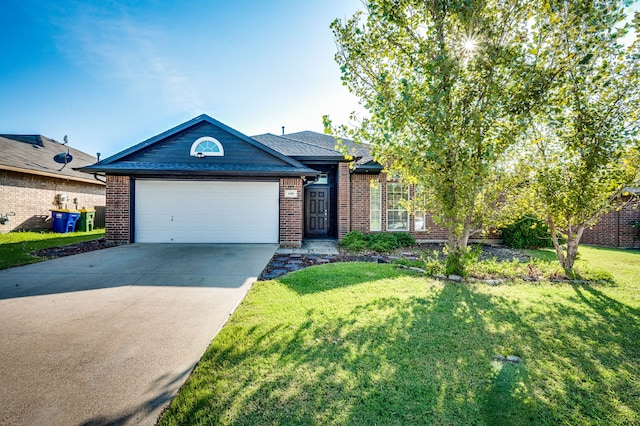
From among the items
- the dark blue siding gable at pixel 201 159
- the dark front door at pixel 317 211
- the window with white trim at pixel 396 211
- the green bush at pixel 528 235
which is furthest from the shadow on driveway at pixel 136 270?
the green bush at pixel 528 235

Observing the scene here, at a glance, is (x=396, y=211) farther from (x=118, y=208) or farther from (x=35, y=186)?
(x=35, y=186)

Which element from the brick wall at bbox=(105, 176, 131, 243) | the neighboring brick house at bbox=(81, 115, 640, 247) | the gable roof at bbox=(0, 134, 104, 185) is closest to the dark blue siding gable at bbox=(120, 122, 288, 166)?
the neighboring brick house at bbox=(81, 115, 640, 247)

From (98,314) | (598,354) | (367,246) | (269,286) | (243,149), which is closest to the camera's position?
(598,354)

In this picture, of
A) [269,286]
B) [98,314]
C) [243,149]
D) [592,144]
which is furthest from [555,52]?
[243,149]

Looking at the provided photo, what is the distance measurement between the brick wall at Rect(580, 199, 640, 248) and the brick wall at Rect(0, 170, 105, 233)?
2473 centimetres

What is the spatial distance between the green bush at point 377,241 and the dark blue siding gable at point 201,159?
352 centimetres

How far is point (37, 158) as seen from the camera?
14406 millimetres

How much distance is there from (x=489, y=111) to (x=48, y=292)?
778 cm

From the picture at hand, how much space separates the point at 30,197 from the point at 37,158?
Result: 9.01 feet

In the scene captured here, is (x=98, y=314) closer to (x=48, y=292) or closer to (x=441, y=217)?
(x=48, y=292)

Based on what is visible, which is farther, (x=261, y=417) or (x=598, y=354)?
(x=598, y=354)

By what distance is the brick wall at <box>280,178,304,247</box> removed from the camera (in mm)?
9891

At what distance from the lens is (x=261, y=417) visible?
6.23ft

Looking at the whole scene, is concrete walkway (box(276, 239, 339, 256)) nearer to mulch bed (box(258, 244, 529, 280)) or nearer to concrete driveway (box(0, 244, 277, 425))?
mulch bed (box(258, 244, 529, 280))
